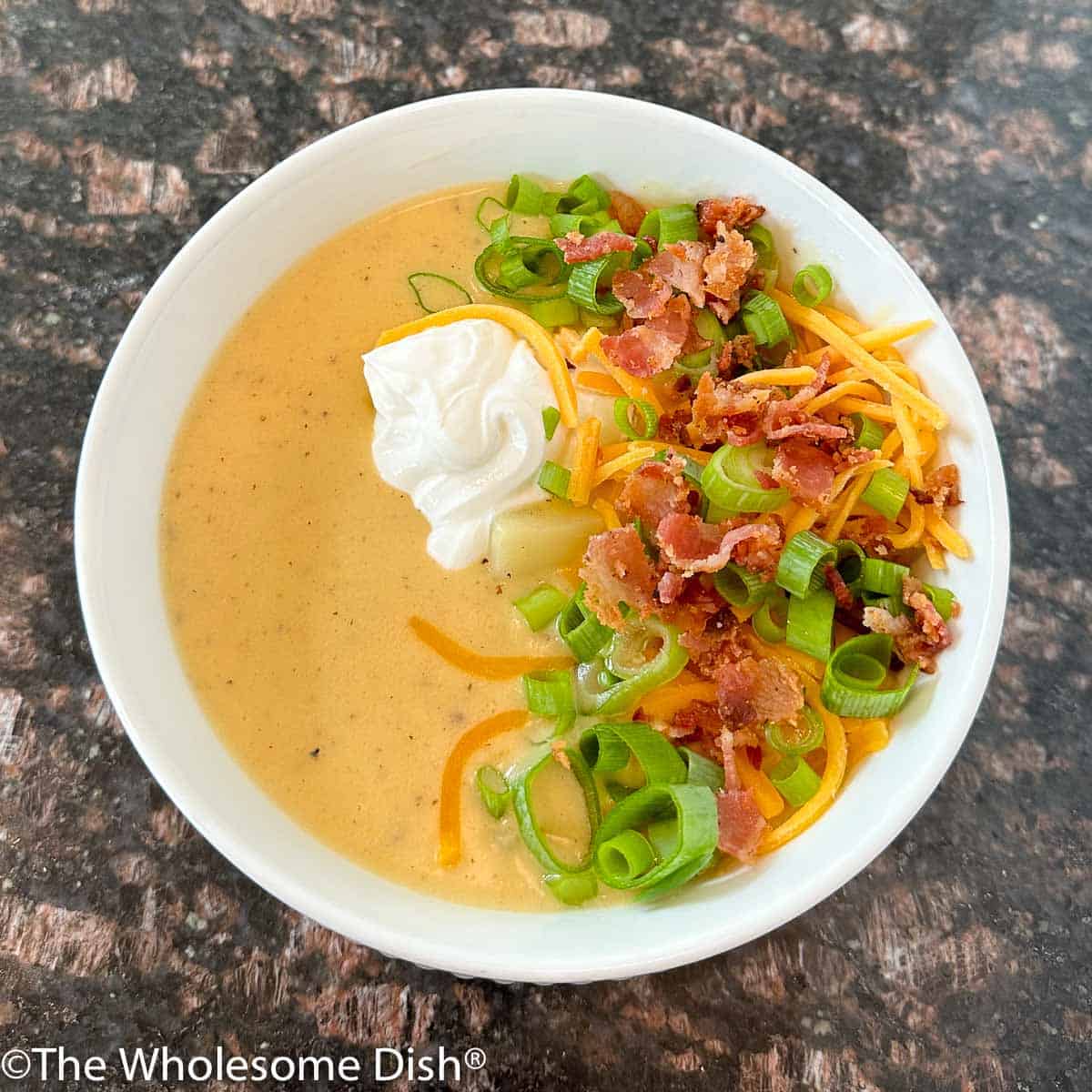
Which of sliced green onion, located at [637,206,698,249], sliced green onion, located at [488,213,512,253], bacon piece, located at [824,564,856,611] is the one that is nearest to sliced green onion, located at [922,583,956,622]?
bacon piece, located at [824,564,856,611]

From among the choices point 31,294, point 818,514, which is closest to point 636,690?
point 818,514

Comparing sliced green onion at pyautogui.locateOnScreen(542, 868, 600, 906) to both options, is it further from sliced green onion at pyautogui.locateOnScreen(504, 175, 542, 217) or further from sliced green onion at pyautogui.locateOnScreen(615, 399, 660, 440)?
sliced green onion at pyautogui.locateOnScreen(504, 175, 542, 217)

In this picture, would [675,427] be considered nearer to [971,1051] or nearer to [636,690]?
[636,690]

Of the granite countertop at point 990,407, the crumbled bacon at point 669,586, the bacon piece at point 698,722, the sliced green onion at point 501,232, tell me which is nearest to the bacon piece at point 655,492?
the crumbled bacon at point 669,586

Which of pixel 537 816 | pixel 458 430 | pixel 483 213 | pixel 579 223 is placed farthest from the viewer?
pixel 483 213

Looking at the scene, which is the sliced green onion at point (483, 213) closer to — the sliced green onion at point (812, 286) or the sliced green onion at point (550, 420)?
the sliced green onion at point (550, 420)

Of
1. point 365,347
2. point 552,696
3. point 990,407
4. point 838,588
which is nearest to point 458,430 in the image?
point 365,347

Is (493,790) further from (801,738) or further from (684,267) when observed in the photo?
(684,267)
